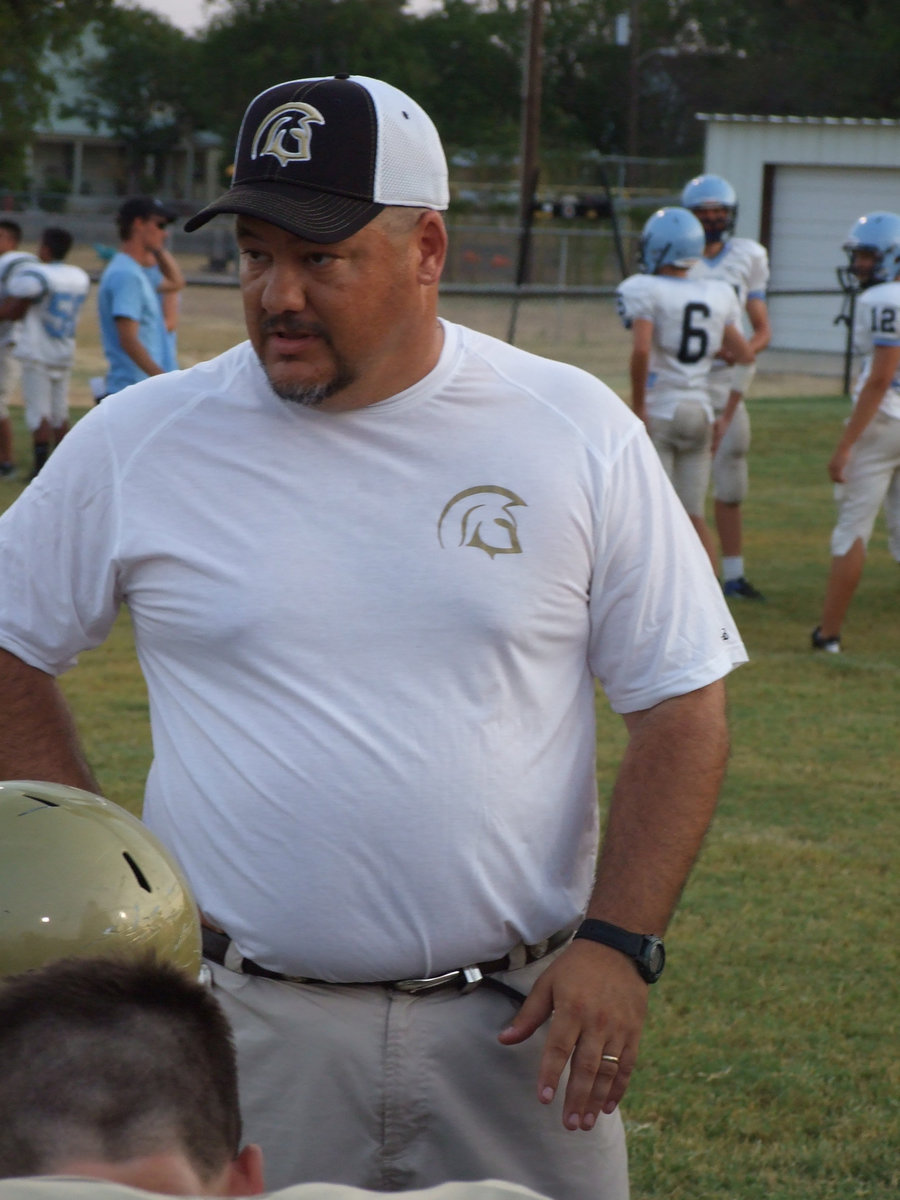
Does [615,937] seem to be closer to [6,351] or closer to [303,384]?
[303,384]

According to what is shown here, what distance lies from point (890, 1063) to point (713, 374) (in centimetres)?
673

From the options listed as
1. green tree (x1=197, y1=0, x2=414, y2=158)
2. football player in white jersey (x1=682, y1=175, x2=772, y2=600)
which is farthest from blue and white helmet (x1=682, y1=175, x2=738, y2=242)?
green tree (x1=197, y1=0, x2=414, y2=158)

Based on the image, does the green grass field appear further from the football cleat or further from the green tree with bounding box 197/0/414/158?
the green tree with bounding box 197/0/414/158

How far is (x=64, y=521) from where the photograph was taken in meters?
2.66

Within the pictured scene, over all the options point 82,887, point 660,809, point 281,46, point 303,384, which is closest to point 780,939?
point 660,809

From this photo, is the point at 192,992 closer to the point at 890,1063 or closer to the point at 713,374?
the point at 890,1063

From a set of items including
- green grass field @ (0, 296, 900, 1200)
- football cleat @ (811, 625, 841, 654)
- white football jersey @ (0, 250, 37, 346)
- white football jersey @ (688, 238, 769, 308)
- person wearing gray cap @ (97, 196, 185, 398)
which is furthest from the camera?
white football jersey @ (0, 250, 37, 346)

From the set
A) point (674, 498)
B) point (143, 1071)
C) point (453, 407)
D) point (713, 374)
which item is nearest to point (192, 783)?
point (453, 407)

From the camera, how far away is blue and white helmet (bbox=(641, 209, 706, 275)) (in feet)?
32.2

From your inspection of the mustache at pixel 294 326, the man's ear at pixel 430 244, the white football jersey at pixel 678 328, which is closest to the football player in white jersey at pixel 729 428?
the white football jersey at pixel 678 328

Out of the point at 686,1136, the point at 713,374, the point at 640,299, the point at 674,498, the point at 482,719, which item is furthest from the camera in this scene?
the point at 713,374

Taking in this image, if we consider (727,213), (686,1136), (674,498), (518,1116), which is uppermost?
(727,213)

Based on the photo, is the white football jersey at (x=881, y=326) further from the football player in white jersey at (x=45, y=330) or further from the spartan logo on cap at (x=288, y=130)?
the football player in white jersey at (x=45, y=330)

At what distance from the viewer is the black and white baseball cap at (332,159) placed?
2547mm
